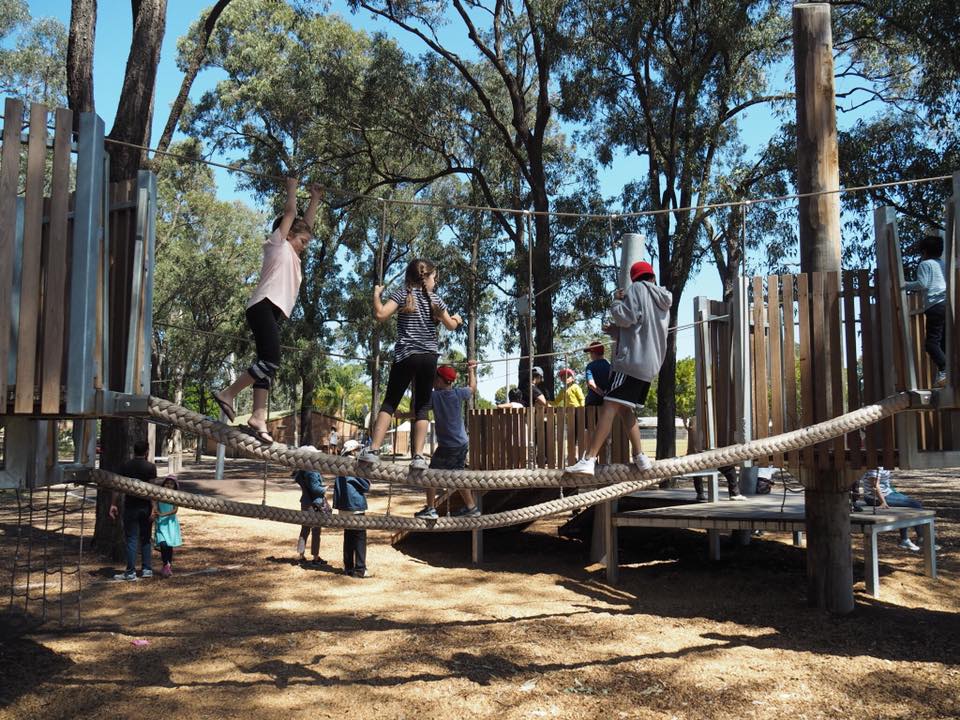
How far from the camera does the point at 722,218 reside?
18734 millimetres

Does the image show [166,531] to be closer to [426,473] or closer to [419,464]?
[419,464]

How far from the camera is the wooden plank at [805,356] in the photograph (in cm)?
677

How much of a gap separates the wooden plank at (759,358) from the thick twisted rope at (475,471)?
4.23ft

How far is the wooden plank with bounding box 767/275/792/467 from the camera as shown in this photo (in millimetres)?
6828

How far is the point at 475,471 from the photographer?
504cm

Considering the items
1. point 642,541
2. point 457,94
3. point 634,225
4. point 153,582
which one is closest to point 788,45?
point 634,225

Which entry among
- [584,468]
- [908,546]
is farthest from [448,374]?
[908,546]

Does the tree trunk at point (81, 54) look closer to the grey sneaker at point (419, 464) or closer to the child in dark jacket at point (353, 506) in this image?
the child in dark jacket at point (353, 506)

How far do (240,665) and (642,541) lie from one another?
702 centimetres

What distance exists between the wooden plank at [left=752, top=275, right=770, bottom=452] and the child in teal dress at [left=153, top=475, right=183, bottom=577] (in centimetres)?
629

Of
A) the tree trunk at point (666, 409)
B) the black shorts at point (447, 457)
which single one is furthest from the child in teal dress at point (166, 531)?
the tree trunk at point (666, 409)

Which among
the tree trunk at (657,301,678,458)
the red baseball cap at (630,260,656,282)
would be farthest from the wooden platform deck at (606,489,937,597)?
the tree trunk at (657,301,678,458)

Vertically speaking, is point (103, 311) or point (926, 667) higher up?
point (103, 311)

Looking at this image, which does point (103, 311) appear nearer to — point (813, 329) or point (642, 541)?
point (813, 329)
